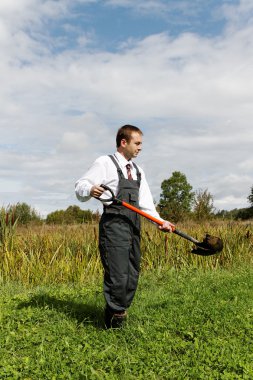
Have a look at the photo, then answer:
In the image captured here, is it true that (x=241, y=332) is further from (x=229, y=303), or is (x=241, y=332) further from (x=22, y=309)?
(x=22, y=309)

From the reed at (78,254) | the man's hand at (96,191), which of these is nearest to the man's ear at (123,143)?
the man's hand at (96,191)

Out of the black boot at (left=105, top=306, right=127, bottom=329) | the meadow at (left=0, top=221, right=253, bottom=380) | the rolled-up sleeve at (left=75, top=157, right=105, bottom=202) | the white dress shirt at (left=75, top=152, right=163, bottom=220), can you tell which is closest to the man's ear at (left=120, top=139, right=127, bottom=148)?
the white dress shirt at (left=75, top=152, right=163, bottom=220)

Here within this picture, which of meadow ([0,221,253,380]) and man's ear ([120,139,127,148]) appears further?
man's ear ([120,139,127,148])

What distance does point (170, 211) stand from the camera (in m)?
21.5

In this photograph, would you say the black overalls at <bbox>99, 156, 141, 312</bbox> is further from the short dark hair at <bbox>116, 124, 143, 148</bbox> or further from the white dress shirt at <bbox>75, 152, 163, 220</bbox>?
the short dark hair at <bbox>116, 124, 143, 148</bbox>

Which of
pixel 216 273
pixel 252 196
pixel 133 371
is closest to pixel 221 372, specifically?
pixel 133 371

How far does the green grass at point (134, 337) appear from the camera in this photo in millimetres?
3979

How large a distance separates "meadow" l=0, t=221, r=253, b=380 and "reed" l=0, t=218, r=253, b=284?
28 mm

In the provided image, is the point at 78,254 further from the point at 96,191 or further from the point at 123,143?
the point at 96,191

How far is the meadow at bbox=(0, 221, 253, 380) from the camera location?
4.02m

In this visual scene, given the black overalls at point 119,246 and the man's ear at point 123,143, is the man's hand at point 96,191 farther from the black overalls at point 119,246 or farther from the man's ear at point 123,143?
the man's ear at point 123,143

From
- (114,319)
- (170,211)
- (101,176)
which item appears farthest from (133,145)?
(170,211)

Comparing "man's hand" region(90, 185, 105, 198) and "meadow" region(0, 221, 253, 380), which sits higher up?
"man's hand" region(90, 185, 105, 198)

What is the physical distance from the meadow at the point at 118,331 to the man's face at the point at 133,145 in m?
1.83
